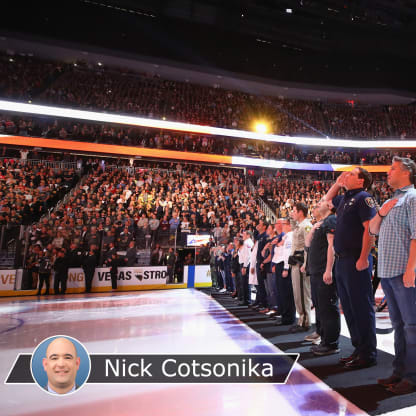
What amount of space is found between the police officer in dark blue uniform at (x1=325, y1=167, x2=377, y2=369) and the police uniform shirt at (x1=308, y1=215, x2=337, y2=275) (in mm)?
442

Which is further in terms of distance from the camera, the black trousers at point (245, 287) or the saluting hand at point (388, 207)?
the black trousers at point (245, 287)

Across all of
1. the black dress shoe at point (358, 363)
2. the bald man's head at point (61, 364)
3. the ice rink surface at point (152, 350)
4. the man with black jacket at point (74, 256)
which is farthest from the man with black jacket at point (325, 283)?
the man with black jacket at point (74, 256)

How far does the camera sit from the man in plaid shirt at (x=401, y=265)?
6.95 feet

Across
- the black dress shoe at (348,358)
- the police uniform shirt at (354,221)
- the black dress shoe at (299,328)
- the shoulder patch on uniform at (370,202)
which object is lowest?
the black dress shoe at (299,328)

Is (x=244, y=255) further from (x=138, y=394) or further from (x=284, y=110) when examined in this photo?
(x=284, y=110)

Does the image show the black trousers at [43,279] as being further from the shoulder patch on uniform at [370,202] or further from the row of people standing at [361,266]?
the shoulder patch on uniform at [370,202]

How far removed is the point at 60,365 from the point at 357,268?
239cm

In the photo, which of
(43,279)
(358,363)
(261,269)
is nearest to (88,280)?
(43,279)

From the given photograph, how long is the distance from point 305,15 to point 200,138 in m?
10.3

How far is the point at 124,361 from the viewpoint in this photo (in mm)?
2887

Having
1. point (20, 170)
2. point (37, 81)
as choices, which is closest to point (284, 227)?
point (20, 170)

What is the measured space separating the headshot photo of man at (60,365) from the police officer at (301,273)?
9.53 feet

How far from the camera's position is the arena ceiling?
57.4 feet

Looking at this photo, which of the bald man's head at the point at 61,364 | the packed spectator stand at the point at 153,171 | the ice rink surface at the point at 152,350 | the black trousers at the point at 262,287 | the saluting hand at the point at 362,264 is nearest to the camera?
the bald man's head at the point at 61,364
